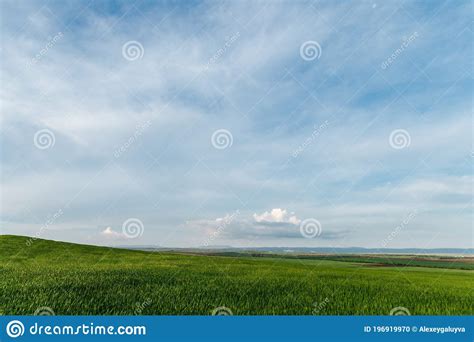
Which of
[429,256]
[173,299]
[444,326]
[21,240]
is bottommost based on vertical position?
[444,326]

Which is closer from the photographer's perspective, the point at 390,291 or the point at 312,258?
the point at 390,291

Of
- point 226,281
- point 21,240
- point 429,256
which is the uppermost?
point 21,240

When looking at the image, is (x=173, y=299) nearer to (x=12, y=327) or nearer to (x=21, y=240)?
(x=12, y=327)

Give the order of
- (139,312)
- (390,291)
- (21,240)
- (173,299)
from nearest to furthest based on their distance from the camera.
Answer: (139,312)
(173,299)
(390,291)
(21,240)

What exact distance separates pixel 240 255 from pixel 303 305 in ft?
76.9

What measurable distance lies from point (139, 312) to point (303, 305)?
15.2 feet

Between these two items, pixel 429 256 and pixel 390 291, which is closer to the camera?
pixel 390 291

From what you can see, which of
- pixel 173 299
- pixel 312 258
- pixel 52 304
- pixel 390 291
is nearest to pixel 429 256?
pixel 312 258

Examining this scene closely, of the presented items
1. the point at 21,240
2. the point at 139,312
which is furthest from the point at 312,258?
the point at 21,240

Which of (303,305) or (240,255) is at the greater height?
(240,255)

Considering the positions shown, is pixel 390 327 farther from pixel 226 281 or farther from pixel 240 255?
pixel 240 255

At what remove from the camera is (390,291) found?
13109 millimetres

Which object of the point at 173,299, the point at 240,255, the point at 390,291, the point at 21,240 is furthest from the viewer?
the point at 21,240

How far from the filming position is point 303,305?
10492mm
